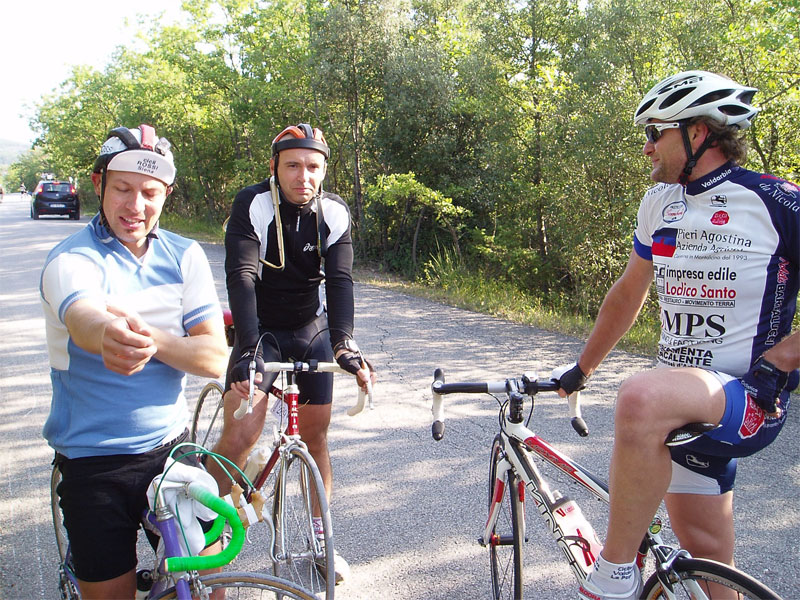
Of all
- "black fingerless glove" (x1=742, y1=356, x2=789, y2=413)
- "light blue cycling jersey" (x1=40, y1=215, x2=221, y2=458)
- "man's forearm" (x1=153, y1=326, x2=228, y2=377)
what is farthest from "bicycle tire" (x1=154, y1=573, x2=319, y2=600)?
"black fingerless glove" (x1=742, y1=356, x2=789, y2=413)

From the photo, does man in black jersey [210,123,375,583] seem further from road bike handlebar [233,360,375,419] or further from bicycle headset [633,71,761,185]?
bicycle headset [633,71,761,185]

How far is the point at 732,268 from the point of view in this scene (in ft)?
6.96

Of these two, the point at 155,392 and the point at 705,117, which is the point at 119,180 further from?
the point at 705,117

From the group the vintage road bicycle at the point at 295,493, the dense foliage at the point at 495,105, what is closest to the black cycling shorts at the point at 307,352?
the vintage road bicycle at the point at 295,493

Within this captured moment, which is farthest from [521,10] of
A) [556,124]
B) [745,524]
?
[745,524]

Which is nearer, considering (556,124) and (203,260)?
(203,260)

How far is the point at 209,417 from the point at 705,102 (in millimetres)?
3451

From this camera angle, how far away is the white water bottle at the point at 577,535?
242cm

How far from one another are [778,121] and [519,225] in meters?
6.50

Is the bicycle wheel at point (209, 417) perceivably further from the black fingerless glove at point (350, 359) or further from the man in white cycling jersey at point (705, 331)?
the man in white cycling jersey at point (705, 331)

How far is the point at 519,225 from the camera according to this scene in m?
15.8

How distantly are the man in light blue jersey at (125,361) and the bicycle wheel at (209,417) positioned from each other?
1.93 metres

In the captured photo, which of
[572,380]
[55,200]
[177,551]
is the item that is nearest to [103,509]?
[177,551]

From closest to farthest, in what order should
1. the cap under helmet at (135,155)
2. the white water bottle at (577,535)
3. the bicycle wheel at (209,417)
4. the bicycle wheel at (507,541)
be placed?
the cap under helmet at (135,155) → the white water bottle at (577,535) → the bicycle wheel at (507,541) → the bicycle wheel at (209,417)
